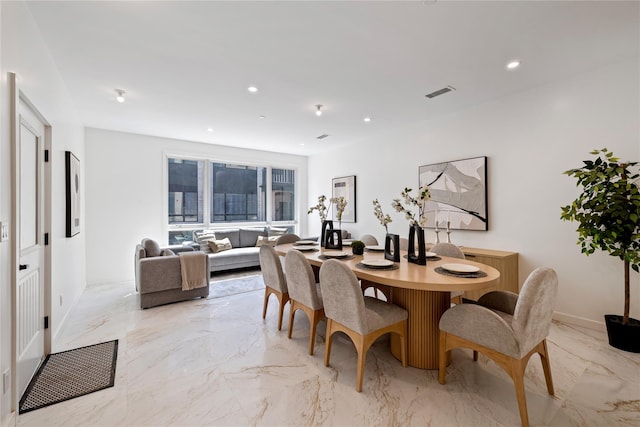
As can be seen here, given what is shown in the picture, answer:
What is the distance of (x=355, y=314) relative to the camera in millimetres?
1993

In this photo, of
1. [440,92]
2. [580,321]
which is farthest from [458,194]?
[580,321]

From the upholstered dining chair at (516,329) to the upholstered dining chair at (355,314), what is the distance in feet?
1.19

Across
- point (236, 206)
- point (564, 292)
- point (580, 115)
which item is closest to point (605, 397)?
point (564, 292)

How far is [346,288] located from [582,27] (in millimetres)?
2751

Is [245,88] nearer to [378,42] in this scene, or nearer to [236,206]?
[378,42]

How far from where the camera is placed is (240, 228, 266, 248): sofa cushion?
20.1ft

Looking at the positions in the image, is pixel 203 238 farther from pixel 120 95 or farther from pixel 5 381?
pixel 5 381

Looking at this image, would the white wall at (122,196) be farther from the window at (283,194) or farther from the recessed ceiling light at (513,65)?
the recessed ceiling light at (513,65)

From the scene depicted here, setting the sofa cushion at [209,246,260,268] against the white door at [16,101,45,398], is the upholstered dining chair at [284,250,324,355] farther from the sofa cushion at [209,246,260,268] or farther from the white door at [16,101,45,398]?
the sofa cushion at [209,246,260,268]

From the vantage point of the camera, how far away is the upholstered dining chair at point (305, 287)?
2.45 metres

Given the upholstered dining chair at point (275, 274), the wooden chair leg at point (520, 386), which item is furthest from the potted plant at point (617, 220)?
the upholstered dining chair at point (275, 274)

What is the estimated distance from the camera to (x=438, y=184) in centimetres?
426

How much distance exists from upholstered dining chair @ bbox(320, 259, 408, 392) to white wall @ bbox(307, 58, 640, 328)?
2.20 m

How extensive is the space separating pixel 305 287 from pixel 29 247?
218 cm
